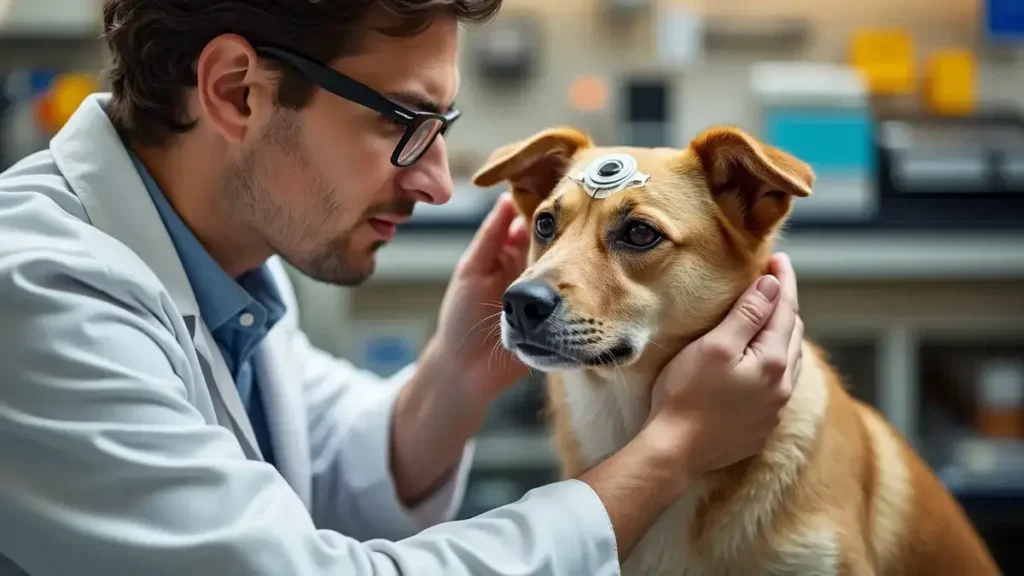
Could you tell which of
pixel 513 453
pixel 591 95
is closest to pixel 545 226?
pixel 513 453

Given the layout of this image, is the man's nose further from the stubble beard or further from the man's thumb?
the man's thumb

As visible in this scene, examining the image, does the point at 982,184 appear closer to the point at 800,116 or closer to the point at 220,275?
the point at 800,116

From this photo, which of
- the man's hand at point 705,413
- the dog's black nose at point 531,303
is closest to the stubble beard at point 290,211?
the dog's black nose at point 531,303

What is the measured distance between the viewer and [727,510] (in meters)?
1.04

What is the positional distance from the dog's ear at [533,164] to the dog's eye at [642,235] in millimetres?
170

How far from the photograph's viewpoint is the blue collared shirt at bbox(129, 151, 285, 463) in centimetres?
111

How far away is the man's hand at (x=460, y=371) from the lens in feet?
4.11

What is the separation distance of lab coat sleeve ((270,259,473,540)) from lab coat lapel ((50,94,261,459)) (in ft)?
0.83

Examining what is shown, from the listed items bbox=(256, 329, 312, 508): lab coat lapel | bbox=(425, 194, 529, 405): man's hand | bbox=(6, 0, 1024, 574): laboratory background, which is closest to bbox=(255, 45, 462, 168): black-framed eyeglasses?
bbox=(425, 194, 529, 405): man's hand

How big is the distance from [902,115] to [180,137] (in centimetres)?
222

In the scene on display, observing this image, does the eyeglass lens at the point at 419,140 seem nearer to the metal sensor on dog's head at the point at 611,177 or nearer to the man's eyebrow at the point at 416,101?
the man's eyebrow at the point at 416,101

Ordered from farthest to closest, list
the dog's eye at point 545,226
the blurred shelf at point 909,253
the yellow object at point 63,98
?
the yellow object at point 63,98 → the blurred shelf at point 909,253 → the dog's eye at point 545,226

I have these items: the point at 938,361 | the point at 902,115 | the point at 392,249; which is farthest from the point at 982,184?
the point at 392,249

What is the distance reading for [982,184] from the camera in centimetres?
238
